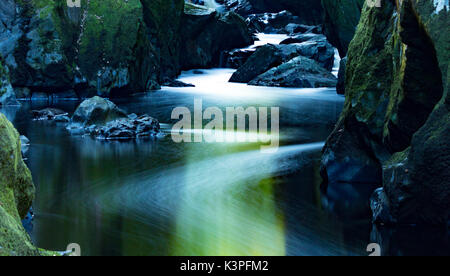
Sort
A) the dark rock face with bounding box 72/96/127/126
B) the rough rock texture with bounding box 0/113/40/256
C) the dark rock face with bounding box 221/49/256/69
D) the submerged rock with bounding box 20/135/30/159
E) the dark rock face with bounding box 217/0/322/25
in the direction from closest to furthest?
1. the rough rock texture with bounding box 0/113/40/256
2. the submerged rock with bounding box 20/135/30/159
3. the dark rock face with bounding box 72/96/127/126
4. the dark rock face with bounding box 221/49/256/69
5. the dark rock face with bounding box 217/0/322/25

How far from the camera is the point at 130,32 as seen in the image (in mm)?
30719

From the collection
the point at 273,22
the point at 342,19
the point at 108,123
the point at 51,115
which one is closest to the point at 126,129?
the point at 108,123

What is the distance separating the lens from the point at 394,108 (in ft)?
27.2

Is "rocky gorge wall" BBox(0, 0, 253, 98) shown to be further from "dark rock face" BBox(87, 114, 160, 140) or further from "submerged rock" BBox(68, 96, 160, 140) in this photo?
"dark rock face" BBox(87, 114, 160, 140)

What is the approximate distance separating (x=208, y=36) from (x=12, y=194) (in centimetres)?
4076

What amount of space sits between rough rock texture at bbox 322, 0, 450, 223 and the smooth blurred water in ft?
2.46

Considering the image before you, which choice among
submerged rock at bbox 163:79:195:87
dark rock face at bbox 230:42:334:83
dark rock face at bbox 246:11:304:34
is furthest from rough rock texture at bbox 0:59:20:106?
dark rock face at bbox 246:11:304:34

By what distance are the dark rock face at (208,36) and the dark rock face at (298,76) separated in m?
7.96

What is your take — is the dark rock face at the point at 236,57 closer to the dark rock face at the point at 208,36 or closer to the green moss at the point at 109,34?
the dark rock face at the point at 208,36

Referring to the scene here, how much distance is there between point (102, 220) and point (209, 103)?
19021mm

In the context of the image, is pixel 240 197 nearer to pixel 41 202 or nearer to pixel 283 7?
pixel 41 202

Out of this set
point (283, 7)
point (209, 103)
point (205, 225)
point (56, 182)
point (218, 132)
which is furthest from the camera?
point (283, 7)

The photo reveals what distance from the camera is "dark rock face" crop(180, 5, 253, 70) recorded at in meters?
43.7
